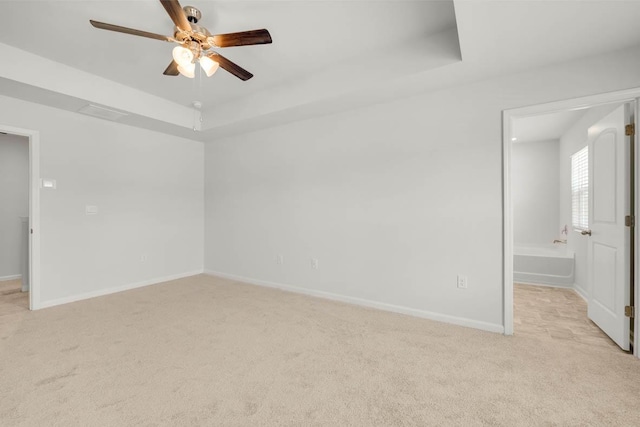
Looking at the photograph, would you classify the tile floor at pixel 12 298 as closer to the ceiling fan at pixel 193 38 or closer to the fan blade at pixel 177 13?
the ceiling fan at pixel 193 38

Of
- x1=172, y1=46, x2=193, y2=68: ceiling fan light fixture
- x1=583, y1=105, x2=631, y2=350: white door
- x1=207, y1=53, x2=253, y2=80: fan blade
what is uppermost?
x1=207, y1=53, x2=253, y2=80: fan blade

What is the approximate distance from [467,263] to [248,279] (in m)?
3.12

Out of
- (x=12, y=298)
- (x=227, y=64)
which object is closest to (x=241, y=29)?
(x=227, y=64)

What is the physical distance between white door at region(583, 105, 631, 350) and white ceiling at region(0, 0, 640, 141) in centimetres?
77

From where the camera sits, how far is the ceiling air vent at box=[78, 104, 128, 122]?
3539 mm

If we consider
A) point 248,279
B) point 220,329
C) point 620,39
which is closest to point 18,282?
point 248,279

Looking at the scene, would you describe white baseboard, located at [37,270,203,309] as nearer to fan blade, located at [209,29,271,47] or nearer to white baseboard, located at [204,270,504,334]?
white baseboard, located at [204,270,504,334]

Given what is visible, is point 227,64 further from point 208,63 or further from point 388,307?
point 388,307

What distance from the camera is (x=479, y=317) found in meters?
2.84

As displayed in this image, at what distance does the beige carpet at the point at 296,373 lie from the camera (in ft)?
5.44

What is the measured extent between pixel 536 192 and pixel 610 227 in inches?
141

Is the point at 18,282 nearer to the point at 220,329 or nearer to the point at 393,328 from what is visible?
the point at 220,329

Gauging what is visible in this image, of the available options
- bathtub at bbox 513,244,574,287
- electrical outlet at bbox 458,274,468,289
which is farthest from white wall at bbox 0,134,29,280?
bathtub at bbox 513,244,574,287

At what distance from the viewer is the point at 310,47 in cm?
277
